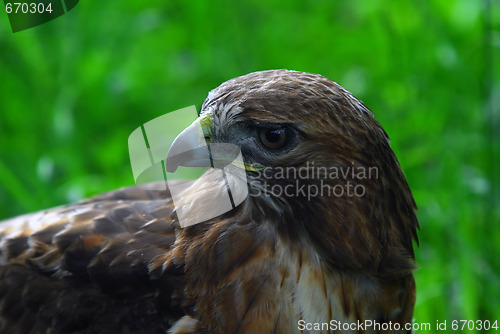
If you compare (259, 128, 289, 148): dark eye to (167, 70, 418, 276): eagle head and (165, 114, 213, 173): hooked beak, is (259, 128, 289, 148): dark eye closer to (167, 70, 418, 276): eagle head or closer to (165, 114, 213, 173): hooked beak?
(167, 70, 418, 276): eagle head

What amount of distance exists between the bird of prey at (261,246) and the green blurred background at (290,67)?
1157 mm

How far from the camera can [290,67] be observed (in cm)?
500

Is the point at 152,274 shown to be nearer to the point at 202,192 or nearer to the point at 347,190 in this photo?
the point at 202,192

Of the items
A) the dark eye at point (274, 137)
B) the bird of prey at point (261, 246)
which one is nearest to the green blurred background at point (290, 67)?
the bird of prey at point (261, 246)

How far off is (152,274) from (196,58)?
2.85 metres

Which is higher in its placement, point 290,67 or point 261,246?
point 290,67

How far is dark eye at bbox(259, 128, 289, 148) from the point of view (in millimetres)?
2314

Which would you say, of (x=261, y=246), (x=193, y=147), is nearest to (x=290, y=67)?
(x=261, y=246)

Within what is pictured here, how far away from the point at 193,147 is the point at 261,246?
A: 1.47 ft

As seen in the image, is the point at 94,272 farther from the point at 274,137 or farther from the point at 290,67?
the point at 290,67

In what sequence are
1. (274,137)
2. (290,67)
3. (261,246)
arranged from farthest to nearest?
1. (290,67)
2. (261,246)
3. (274,137)

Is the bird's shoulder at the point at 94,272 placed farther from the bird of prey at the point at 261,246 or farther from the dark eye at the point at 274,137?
the dark eye at the point at 274,137

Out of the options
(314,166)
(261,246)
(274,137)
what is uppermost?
(274,137)

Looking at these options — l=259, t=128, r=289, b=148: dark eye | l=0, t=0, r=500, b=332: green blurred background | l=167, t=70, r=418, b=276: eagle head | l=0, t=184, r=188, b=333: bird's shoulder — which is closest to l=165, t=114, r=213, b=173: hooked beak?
l=167, t=70, r=418, b=276: eagle head
